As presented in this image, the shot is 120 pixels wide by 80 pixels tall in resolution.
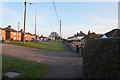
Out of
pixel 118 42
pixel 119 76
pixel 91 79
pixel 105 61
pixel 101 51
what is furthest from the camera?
pixel 91 79

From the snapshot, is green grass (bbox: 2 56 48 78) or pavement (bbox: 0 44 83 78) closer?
green grass (bbox: 2 56 48 78)

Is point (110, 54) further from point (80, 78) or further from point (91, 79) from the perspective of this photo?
point (80, 78)

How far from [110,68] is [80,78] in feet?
7.27

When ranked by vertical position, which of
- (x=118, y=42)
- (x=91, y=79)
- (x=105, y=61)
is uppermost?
(x=118, y=42)

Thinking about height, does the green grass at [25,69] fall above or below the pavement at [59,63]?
above

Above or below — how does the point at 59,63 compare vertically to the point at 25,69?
below

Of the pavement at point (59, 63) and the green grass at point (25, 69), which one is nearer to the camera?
the green grass at point (25, 69)

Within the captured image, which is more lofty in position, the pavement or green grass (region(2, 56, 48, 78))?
green grass (region(2, 56, 48, 78))

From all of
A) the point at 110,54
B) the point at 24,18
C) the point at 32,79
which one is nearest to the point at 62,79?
the point at 32,79

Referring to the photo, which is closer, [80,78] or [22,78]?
[22,78]

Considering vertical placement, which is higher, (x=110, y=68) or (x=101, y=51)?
(x=101, y=51)

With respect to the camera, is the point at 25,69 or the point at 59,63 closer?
the point at 25,69

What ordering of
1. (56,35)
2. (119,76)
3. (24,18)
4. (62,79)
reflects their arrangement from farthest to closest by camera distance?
(56,35)
(24,18)
(62,79)
(119,76)

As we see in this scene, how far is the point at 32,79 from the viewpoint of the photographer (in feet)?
12.5
